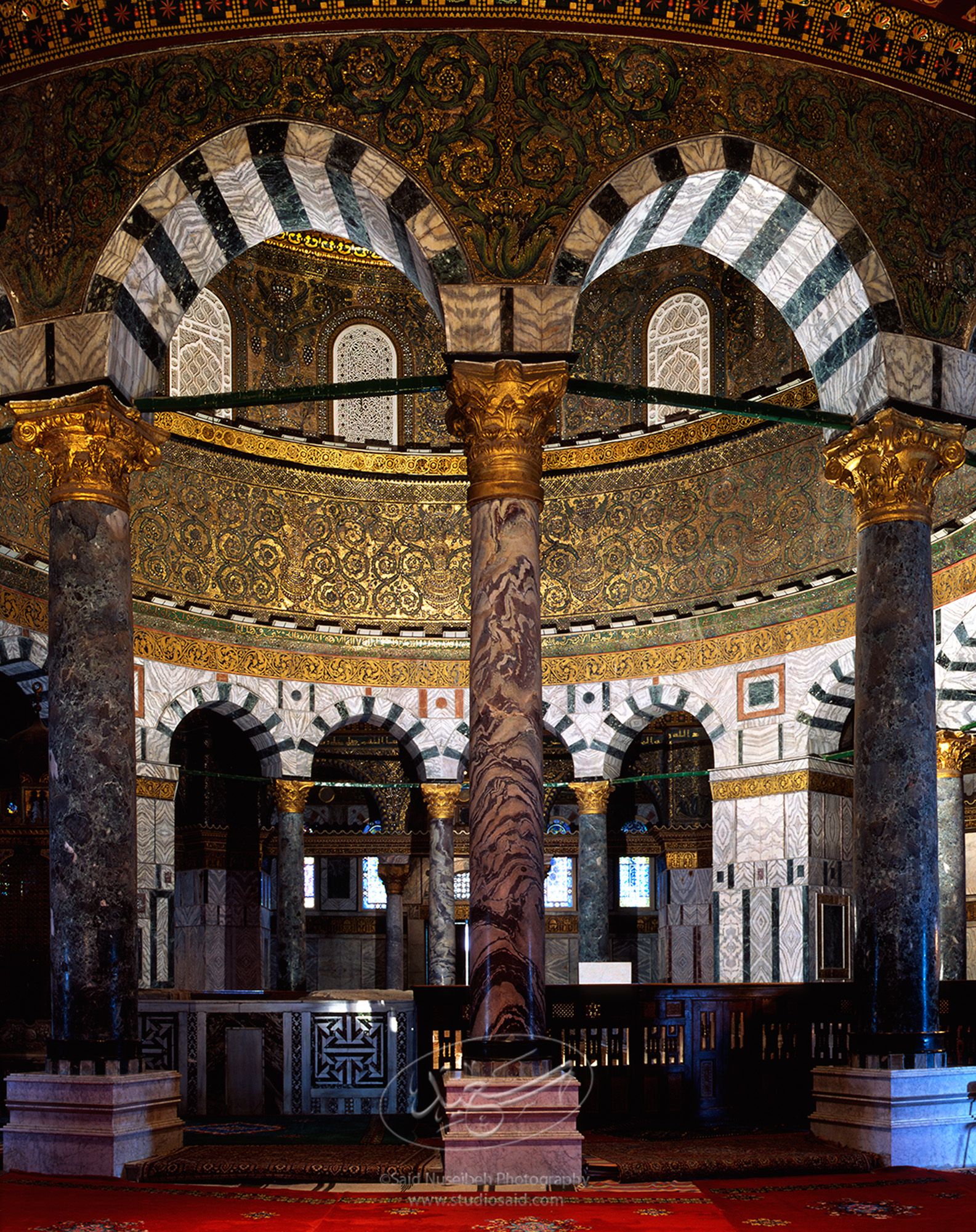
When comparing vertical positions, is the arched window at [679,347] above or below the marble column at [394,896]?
above

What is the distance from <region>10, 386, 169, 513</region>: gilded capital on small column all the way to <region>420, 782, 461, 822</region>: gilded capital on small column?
950cm

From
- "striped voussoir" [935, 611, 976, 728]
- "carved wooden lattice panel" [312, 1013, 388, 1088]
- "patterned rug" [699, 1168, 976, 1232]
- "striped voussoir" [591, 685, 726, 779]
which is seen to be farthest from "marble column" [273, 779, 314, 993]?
"patterned rug" [699, 1168, 976, 1232]

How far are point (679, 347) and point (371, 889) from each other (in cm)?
985

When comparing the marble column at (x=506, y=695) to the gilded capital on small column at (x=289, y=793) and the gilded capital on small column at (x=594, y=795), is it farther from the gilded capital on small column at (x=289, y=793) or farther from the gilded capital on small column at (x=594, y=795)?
the gilded capital on small column at (x=594, y=795)

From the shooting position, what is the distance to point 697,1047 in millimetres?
9977

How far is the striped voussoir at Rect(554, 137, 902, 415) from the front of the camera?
8.79 m

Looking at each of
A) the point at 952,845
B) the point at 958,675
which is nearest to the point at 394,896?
the point at 952,845

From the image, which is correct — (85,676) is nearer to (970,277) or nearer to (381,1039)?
(381,1039)

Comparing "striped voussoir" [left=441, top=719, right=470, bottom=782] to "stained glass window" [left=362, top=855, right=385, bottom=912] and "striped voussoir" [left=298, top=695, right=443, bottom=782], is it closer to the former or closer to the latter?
"striped voussoir" [left=298, top=695, right=443, bottom=782]

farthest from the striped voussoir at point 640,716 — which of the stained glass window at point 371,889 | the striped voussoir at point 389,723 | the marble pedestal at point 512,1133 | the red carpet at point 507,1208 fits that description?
the marble pedestal at point 512,1133

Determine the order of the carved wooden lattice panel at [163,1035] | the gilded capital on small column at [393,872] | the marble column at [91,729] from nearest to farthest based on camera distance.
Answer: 1. the marble column at [91,729]
2. the carved wooden lattice panel at [163,1035]
3. the gilded capital on small column at [393,872]

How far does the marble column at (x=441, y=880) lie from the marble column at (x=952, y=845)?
562cm

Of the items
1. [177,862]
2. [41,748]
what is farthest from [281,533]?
[177,862]

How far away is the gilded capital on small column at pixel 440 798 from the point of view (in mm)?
17547
